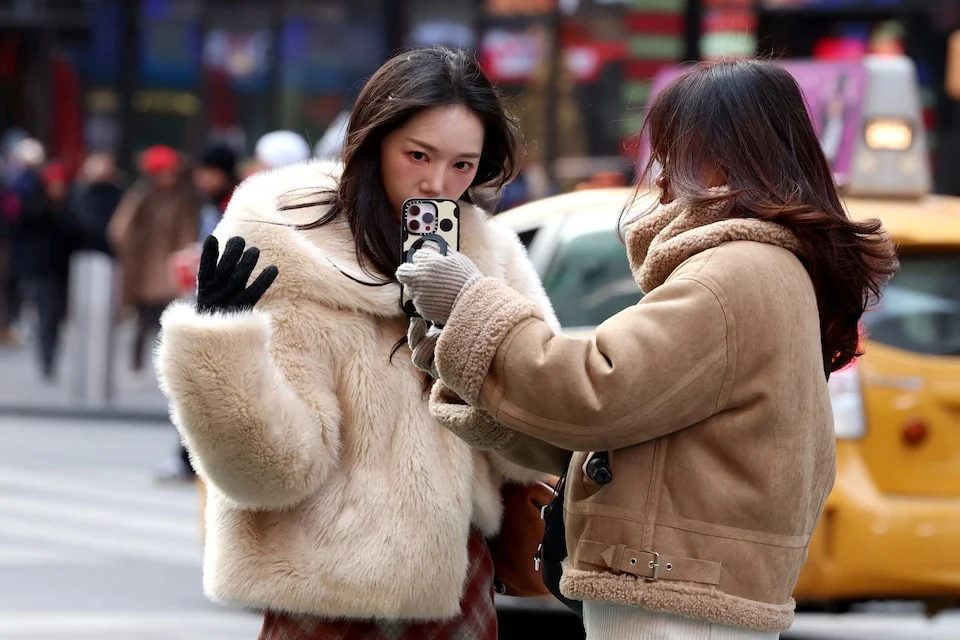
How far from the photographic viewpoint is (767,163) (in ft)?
8.38

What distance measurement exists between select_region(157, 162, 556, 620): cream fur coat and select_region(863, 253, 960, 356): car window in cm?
300

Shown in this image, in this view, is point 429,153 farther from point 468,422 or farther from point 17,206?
point 17,206

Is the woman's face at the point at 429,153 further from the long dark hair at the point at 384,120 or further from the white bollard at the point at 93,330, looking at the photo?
the white bollard at the point at 93,330

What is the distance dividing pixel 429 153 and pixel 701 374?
935 millimetres

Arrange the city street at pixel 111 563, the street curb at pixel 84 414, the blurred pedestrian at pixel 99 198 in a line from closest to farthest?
1. the city street at pixel 111 563
2. the street curb at pixel 84 414
3. the blurred pedestrian at pixel 99 198

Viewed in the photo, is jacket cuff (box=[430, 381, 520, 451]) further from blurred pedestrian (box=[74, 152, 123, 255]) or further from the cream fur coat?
blurred pedestrian (box=[74, 152, 123, 255])

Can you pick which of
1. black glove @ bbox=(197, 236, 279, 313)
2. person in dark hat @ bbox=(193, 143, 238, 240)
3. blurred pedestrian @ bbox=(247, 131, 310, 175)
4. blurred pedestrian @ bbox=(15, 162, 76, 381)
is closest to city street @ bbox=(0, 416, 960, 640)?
person in dark hat @ bbox=(193, 143, 238, 240)

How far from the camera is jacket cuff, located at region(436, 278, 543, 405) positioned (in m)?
2.46

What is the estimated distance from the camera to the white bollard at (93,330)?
12812 millimetres

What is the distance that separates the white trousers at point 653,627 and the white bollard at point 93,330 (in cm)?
1068

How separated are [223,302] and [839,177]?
466 centimetres

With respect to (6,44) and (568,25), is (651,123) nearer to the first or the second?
(568,25)

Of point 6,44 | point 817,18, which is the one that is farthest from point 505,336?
point 6,44

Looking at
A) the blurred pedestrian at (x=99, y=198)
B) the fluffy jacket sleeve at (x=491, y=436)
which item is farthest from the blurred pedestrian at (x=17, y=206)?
the fluffy jacket sleeve at (x=491, y=436)
